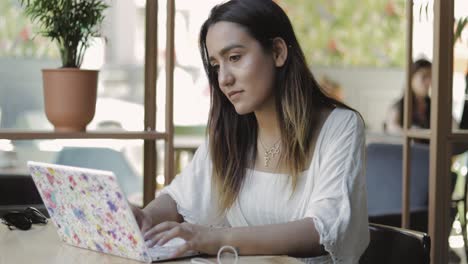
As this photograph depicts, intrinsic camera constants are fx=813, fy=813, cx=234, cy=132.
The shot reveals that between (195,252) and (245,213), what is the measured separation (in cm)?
49

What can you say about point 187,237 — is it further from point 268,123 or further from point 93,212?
point 268,123

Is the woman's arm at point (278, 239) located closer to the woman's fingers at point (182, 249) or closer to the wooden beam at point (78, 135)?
the woman's fingers at point (182, 249)

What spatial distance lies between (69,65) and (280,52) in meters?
0.80

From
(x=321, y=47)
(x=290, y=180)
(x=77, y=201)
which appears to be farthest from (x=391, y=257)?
(x=321, y=47)

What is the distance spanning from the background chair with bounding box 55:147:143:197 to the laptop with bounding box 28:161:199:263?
1048 millimetres

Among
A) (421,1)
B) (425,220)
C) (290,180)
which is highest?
(421,1)

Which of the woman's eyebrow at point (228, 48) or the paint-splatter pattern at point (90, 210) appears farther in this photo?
the woman's eyebrow at point (228, 48)

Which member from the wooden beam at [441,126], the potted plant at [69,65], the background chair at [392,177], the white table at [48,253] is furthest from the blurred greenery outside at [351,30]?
the white table at [48,253]

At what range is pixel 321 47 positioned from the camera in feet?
27.0

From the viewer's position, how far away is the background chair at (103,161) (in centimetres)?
290

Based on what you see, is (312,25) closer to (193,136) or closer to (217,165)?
(193,136)

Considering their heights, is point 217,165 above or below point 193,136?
above

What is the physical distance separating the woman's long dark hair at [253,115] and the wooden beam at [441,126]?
0.80 m

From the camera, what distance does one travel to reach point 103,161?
3033mm
